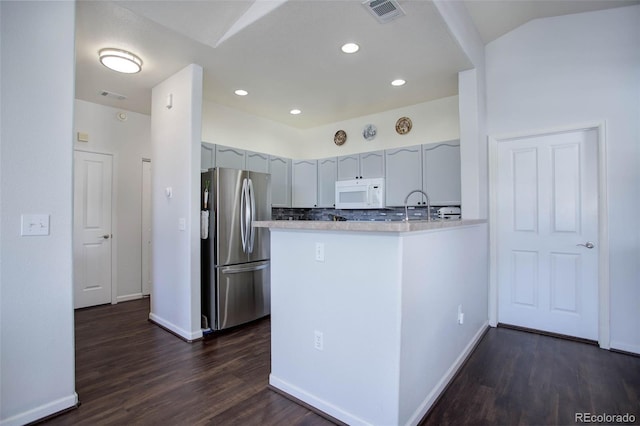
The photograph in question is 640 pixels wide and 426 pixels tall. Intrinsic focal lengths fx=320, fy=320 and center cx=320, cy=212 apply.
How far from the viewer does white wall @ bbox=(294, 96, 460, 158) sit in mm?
4270

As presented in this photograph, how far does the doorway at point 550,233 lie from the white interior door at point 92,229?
4.88 m

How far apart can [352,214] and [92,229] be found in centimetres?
364

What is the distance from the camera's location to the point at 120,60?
2.93 meters

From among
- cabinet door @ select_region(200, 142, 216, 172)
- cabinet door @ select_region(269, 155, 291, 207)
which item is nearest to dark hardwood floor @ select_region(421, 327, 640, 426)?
cabinet door @ select_region(269, 155, 291, 207)

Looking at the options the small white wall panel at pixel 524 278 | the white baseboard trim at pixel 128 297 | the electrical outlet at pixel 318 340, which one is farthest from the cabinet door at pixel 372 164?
the white baseboard trim at pixel 128 297

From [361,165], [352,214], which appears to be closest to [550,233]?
[361,165]

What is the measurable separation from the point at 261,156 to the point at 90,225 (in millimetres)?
2432

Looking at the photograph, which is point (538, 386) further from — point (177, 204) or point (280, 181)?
point (280, 181)

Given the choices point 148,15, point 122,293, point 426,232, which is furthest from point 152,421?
point 122,293

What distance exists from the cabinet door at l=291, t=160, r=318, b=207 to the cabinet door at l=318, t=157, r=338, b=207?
7 centimetres

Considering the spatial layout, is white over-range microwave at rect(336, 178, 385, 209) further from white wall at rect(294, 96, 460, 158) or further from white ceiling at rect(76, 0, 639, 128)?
white ceiling at rect(76, 0, 639, 128)

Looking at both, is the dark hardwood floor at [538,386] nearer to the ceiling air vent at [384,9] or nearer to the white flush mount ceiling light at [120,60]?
the ceiling air vent at [384,9]

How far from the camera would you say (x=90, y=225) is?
167 inches

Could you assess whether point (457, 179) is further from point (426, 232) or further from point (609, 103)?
point (426, 232)
